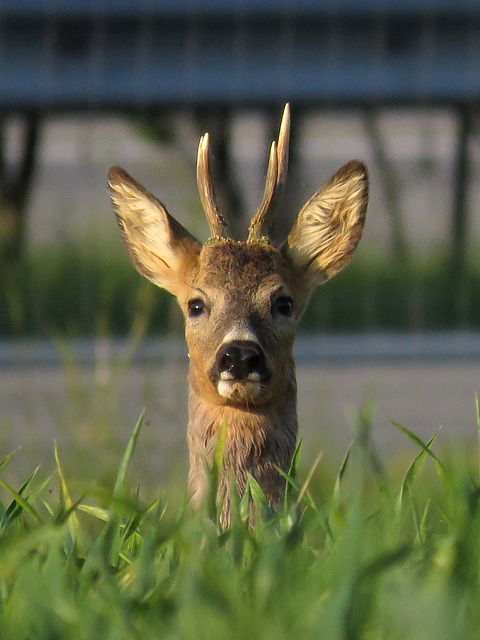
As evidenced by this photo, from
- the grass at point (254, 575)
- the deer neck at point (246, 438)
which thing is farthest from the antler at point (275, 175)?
the grass at point (254, 575)

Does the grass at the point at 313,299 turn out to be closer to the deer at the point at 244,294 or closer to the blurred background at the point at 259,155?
the blurred background at the point at 259,155

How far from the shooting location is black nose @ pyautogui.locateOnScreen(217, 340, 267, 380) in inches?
136

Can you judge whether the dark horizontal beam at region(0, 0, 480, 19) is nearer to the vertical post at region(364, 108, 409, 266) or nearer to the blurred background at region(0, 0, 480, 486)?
the blurred background at region(0, 0, 480, 486)

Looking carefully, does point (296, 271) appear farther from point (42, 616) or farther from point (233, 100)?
point (233, 100)

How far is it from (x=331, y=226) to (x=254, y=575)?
66.5 inches

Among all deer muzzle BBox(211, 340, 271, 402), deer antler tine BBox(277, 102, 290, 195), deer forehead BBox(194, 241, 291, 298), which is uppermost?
deer antler tine BBox(277, 102, 290, 195)

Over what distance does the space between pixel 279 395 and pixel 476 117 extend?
3789 mm

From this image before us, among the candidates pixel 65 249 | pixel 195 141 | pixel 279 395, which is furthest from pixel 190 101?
pixel 279 395

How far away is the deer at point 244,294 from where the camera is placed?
3.50m

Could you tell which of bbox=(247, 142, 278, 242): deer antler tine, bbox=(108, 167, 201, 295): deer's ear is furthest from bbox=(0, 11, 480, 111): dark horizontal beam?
bbox=(247, 142, 278, 242): deer antler tine

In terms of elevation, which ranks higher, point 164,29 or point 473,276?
Answer: point 164,29

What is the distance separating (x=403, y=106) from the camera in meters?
6.89

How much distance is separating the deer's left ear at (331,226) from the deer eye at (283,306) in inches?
9.0

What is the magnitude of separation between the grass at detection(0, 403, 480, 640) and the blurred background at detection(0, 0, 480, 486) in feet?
11.5
